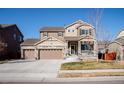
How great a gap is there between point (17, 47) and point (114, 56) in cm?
2007

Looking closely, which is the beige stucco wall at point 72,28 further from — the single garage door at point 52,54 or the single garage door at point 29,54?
the single garage door at point 29,54

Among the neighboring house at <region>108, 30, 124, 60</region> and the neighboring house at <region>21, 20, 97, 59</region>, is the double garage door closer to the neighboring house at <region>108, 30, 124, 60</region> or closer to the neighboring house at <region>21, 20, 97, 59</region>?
the neighboring house at <region>21, 20, 97, 59</region>

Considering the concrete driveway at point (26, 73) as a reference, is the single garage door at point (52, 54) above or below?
above

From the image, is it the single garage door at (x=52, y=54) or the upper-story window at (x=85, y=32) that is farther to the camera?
the upper-story window at (x=85, y=32)

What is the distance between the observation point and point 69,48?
34125 mm

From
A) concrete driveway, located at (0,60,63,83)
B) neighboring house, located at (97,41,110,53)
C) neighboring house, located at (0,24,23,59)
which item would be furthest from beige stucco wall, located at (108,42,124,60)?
neighboring house, located at (0,24,23,59)

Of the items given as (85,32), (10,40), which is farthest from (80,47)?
(10,40)

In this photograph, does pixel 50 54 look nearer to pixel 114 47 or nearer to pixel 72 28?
pixel 72 28

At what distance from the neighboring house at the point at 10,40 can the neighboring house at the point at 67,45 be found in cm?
300

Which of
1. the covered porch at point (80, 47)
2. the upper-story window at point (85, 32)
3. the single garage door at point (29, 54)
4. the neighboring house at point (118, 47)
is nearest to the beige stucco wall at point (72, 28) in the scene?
the upper-story window at point (85, 32)

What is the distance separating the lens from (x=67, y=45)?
33.2 metres

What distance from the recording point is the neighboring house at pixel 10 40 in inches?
1322

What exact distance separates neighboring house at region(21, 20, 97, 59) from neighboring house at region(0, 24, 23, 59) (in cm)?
300
